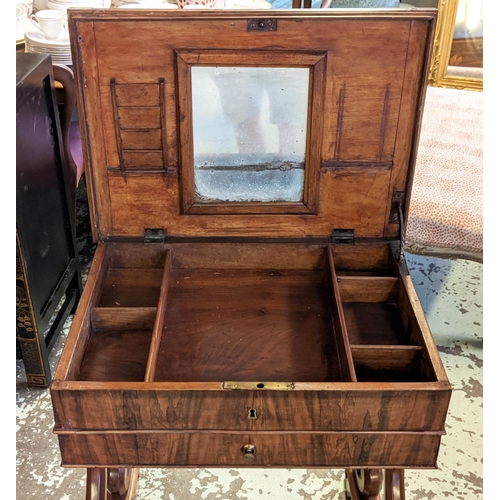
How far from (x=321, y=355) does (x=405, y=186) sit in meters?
0.45

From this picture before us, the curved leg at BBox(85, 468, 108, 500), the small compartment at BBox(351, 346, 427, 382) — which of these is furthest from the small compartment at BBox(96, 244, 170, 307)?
the small compartment at BBox(351, 346, 427, 382)

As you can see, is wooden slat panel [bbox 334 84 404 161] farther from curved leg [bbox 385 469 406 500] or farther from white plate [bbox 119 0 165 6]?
white plate [bbox 119 0 165 6]

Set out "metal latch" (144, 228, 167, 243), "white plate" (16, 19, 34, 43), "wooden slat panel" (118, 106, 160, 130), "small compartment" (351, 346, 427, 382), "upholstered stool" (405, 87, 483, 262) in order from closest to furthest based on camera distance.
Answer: "small compartment" (351, 346, 427, 382)
"wooden slat panel" (118, 106, 160, 130)
"metal latch" (144, 228, 167, 243)
"upholstered stool" (405, 87, 483, 262)
"white plate" (16, 19, 34, 43)

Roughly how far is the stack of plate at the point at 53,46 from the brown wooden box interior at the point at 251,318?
1.20m

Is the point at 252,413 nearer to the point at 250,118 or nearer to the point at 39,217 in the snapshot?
the point at 250,118

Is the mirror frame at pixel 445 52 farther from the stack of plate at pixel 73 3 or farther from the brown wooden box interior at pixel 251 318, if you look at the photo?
the brown wooden box interior at pixel 251 318

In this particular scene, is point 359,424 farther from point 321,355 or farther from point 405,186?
point 405,186

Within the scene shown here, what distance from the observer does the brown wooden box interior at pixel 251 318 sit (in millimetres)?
1276

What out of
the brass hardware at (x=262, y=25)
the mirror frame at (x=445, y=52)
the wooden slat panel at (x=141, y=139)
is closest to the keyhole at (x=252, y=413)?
the wooden slat panel at (x=141, y=139)

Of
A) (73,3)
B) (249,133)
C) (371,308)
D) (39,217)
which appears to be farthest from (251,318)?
(73,3)

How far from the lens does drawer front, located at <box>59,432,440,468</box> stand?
3.69 feet

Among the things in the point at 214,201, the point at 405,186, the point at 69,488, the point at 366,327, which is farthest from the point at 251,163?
the point at 69,488

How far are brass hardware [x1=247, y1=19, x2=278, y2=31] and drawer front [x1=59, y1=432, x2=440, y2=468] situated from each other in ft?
2.65

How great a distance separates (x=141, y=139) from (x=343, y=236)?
53cm
